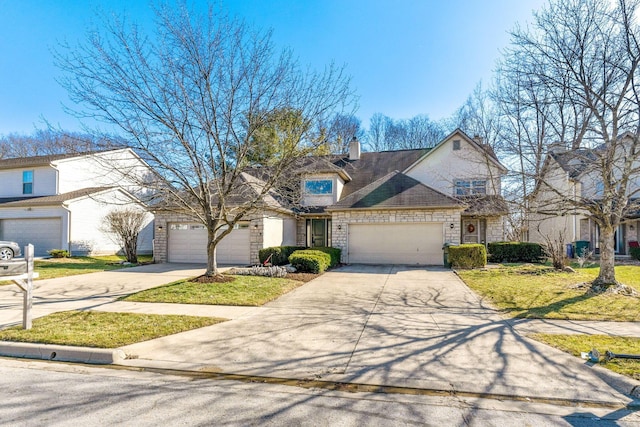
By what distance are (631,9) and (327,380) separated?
10685mm

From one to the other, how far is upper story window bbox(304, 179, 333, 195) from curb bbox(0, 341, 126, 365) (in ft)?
48.6

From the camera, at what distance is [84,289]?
981 cm

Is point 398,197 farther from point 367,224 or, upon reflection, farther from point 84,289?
point 84,289

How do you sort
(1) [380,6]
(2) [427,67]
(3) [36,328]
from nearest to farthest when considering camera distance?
1. (3) [36,328]
2. (1) [380,6]
3. (2) [427,67]

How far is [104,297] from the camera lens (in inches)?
343

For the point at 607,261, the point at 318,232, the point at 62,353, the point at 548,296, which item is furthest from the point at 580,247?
the point at 62,353

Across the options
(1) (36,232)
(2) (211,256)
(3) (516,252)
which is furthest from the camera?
(1) (36,232)

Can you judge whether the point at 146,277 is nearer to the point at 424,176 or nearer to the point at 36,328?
the point at 36,328

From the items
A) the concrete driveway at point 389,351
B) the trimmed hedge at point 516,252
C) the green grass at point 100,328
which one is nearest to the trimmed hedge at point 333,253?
the concrete driveway at point 389,351

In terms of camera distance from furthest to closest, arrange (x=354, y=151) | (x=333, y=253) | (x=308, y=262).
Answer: (x=354, y=151) < (x=333, y=253) < (x=308, y=262)

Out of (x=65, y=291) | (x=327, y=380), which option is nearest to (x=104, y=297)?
(x=65, y=291)


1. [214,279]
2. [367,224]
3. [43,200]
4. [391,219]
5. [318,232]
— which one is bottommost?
[214,279]

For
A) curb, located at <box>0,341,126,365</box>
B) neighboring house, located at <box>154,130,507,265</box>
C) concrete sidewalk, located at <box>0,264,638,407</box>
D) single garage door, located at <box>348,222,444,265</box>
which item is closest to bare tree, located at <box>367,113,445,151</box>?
neighboring house, located at <box>154,130,507,265</box>

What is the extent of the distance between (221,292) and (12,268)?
435cm
